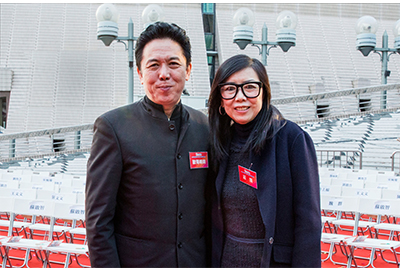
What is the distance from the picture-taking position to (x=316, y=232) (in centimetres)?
195

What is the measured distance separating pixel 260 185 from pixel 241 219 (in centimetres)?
20

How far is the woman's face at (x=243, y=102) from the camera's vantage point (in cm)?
203

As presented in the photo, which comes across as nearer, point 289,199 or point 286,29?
point 289,199

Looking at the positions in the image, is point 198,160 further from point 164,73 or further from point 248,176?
point 164,73

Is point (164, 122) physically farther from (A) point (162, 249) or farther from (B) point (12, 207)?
(B) point (12, 207)

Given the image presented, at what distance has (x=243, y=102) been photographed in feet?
6.66

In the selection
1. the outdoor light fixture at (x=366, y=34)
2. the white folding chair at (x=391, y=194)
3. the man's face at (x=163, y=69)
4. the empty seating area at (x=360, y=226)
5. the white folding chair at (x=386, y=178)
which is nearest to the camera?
the man's face at (x=163, y=69)

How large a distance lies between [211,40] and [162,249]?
25.8 meters

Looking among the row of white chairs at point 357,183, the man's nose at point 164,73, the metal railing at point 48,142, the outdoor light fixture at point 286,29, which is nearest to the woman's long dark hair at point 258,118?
the man's nose at point 164,73

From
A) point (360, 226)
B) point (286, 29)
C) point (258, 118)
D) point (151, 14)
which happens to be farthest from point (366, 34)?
point (258, 118)

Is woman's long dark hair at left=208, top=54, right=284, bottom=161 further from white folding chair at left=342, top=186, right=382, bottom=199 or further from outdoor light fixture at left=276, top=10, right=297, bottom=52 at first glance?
outdoor light fixture at left=276, top=10, right=297, bottom=52

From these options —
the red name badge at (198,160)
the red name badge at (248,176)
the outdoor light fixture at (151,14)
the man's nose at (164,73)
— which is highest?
the outdoor light fixture at (151,14)

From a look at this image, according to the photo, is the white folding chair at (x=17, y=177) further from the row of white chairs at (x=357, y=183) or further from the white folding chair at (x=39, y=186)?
the row of white chairs at (x=357, y=183)

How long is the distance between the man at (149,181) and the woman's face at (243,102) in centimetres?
29
